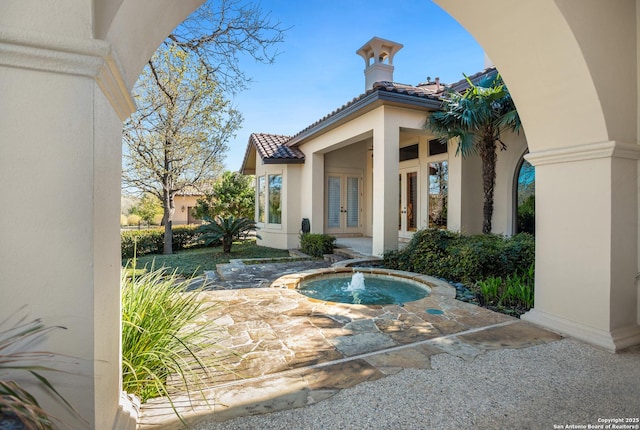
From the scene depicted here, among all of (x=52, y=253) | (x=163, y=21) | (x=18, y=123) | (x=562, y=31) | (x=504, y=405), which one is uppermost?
(x=562, y=31)

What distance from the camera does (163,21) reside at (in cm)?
226

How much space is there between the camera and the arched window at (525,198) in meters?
8.81

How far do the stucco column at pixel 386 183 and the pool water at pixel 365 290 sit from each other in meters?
1.62

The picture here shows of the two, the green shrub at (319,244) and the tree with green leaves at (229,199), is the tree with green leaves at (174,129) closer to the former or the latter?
the green shrub at (319,244)

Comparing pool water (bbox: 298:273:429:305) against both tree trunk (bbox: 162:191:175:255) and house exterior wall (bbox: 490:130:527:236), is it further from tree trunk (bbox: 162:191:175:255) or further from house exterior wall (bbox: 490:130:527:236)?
tree trunk (bbox: 162:191:175:255)

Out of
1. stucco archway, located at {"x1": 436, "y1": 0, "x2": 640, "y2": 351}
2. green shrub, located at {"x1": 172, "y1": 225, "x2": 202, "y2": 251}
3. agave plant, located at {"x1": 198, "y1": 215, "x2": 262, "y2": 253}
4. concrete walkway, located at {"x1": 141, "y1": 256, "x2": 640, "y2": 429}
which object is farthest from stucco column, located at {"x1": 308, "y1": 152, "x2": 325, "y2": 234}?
stucco archway, located at {"x1": 436, "y1": 0, "x2": 640, "y2": 351}

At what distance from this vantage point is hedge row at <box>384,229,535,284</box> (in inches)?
253

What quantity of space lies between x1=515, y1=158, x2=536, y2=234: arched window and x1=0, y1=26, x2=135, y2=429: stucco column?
9977 millimetres

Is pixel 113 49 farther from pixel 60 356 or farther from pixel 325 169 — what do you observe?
pixel 325 169

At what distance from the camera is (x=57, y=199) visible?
1535 mm

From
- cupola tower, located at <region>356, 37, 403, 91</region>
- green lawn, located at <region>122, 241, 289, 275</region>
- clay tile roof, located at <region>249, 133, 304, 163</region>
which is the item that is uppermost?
cupola tower, located at <region>356, 37, 403, 91</region>

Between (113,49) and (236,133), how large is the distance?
11.9m

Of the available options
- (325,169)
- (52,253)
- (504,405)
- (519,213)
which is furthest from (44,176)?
(325,169)

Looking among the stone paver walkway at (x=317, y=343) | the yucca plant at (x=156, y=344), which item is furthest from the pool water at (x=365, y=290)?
the yucca plant at (x=156, y=344)
